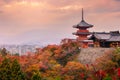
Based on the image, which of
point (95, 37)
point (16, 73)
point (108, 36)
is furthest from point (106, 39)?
point (16, 73)

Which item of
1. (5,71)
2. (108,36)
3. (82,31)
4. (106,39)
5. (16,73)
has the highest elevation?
(82,31)

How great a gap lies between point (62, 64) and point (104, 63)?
10.3 m

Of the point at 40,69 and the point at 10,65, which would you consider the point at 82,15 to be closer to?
the point at 40,69

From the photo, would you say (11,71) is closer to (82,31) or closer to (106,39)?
(106,39)

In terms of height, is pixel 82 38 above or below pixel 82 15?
below

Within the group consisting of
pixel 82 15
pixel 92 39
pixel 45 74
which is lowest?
pixel 45 74

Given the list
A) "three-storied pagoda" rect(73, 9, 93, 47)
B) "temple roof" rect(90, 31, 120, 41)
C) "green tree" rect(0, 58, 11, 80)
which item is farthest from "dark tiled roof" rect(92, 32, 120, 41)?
"green tree" rect(0, 58, 11, 80)

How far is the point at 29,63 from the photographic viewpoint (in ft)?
178

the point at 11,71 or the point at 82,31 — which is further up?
the point at 82,31

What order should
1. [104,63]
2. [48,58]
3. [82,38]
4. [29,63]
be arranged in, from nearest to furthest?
1. [104,63]
2. [29,63]
3. [48,58]
4. [82,38]

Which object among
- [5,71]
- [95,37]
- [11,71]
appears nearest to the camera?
[11,71]

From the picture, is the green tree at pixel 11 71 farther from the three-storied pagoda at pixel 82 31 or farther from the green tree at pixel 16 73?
the three-storied pagoda at pixel 82 31

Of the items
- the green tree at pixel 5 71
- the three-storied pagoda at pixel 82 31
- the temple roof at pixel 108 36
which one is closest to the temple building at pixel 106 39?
the temple roof at pixel 108 36

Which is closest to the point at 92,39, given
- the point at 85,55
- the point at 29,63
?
the point at 85,55
